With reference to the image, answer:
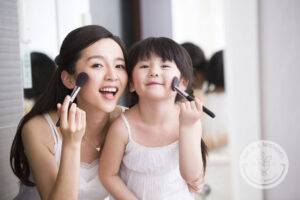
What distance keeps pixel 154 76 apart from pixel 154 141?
13cm

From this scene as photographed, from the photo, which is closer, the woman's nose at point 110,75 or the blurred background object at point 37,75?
the woman's nose at point 110,75

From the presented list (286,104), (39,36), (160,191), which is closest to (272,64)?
(286,104)

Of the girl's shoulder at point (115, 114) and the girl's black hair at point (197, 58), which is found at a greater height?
the girl's black hair at point (197, 58)

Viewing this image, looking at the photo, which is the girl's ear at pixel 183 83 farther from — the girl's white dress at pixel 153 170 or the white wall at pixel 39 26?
the white wall at pixel 39 26

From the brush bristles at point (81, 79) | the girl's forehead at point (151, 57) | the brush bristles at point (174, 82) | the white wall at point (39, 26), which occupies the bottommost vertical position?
the brush bristles at point (174, 82)

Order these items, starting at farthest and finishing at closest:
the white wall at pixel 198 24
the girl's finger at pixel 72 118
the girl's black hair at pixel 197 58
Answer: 1. the white wall at pixel 198 24
2. the girl's black hair at pixel 197 58
3. the girl's finger at pixel 72 118

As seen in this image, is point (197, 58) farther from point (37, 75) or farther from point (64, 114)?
point (64, 114)

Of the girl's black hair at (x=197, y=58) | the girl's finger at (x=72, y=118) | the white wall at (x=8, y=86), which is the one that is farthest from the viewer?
the girl's black hair at (x=197, y=58)

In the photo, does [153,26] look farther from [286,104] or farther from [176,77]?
[176,77]

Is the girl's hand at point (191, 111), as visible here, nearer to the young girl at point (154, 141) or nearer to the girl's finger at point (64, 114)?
the young girl at point (154, 141)

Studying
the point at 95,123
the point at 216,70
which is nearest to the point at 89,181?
the point at 95,123

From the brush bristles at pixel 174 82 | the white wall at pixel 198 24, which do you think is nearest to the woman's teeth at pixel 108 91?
the brush bristles at pixel 174 82

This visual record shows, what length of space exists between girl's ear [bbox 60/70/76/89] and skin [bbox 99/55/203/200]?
11cm

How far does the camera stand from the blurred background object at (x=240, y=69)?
2.57 ft
